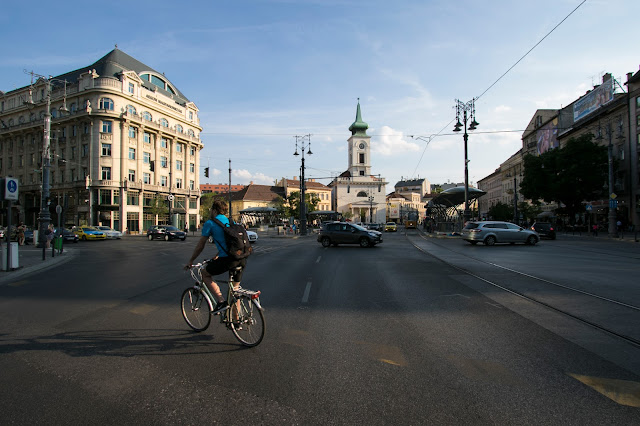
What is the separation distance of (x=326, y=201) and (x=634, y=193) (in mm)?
89475

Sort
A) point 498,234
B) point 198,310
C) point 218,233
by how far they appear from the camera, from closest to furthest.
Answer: point 218,233
point 198,310
point 498,234

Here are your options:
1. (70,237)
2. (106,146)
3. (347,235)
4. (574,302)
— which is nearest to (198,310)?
(574,302)

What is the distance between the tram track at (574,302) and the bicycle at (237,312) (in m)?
4.77

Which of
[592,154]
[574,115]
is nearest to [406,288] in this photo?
[592,154]

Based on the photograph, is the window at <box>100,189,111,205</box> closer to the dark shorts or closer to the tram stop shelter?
the tram stop shelter

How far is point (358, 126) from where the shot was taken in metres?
118

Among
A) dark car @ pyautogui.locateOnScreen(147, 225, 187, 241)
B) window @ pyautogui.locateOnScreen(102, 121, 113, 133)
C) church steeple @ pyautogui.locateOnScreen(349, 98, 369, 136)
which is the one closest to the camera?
dark car @ pyautogui.locateOnScreen(147, 225, 187, 241)

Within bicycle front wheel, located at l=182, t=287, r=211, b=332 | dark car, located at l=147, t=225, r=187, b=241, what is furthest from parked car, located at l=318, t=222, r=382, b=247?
bicycle front wheel, located at l=182, t=287, r=211, b=332

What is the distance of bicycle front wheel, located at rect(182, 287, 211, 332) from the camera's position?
5887mm

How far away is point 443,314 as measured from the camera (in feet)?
22.7

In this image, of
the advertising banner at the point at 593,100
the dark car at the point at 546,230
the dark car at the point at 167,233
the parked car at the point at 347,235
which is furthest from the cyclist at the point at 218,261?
the advertising banner at the point at 593,100

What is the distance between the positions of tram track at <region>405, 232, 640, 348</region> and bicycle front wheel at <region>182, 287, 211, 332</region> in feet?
18.4

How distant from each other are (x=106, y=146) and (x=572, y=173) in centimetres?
5689

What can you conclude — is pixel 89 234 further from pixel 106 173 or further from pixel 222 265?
pixel 222 265
